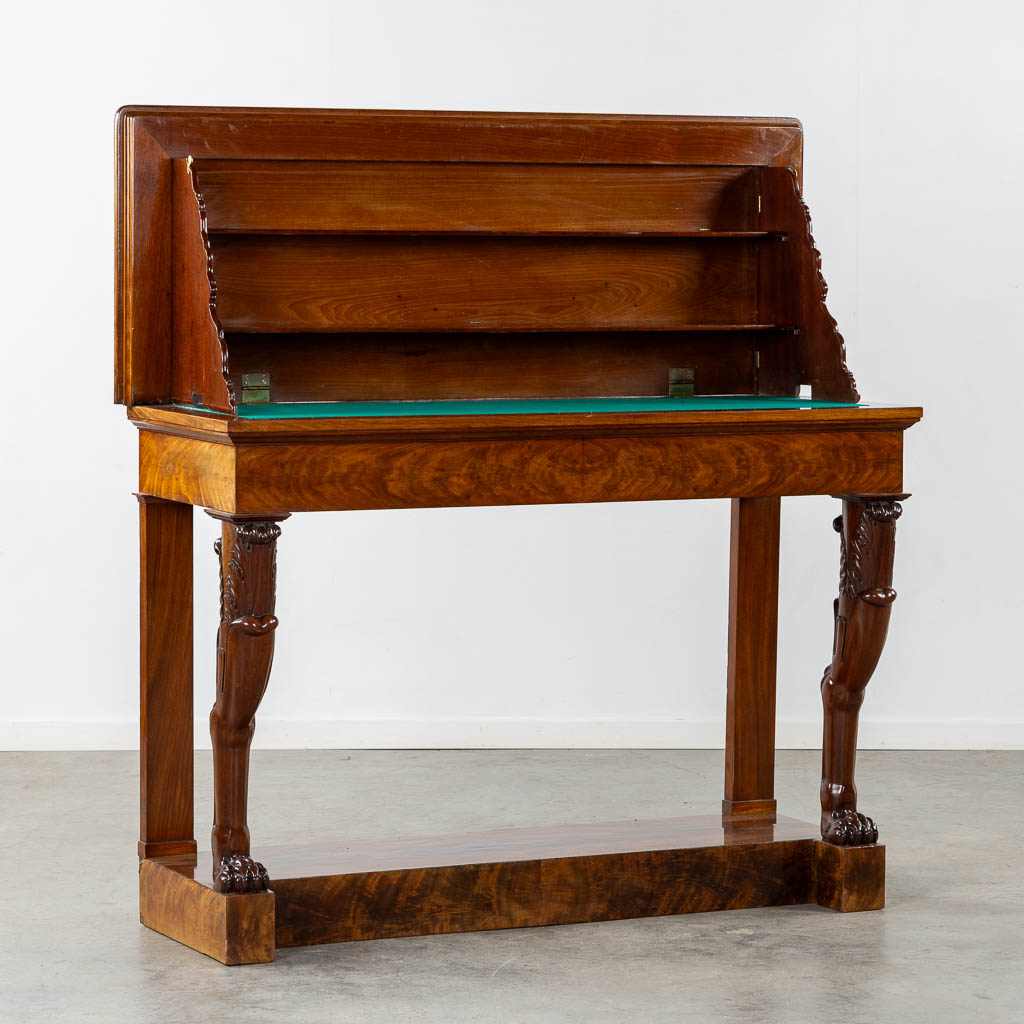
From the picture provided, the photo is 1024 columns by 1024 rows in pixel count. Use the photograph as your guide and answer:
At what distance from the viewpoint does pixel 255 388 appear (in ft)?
13.6

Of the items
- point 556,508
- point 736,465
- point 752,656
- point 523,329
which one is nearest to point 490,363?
point 523,329

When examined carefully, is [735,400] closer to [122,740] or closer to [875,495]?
[875,495]

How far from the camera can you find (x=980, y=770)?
6.02m

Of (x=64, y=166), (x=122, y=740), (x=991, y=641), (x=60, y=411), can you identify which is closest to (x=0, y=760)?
(x=122, y=740)

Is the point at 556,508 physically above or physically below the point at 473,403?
below

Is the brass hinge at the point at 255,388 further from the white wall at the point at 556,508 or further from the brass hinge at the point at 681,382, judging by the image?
the white wall at the point at 556,508

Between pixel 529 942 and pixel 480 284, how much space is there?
1.49m

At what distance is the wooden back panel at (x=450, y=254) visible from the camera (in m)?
4.05

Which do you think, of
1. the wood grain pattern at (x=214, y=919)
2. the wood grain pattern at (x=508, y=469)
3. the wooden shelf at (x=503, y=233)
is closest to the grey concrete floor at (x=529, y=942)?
the wood grain pattern at (x=214, y=919)

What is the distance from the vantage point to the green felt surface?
379 centimetres

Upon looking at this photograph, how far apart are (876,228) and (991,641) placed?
145cm

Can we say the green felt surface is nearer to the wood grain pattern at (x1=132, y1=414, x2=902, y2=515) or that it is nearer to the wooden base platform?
the wood grain pattern at (x1=132, y1=414, x2=902, y2=515)

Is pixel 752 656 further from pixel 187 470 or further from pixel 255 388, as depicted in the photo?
pixel 187 470

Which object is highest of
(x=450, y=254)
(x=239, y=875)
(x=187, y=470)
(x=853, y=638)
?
(x=450, y=254)
